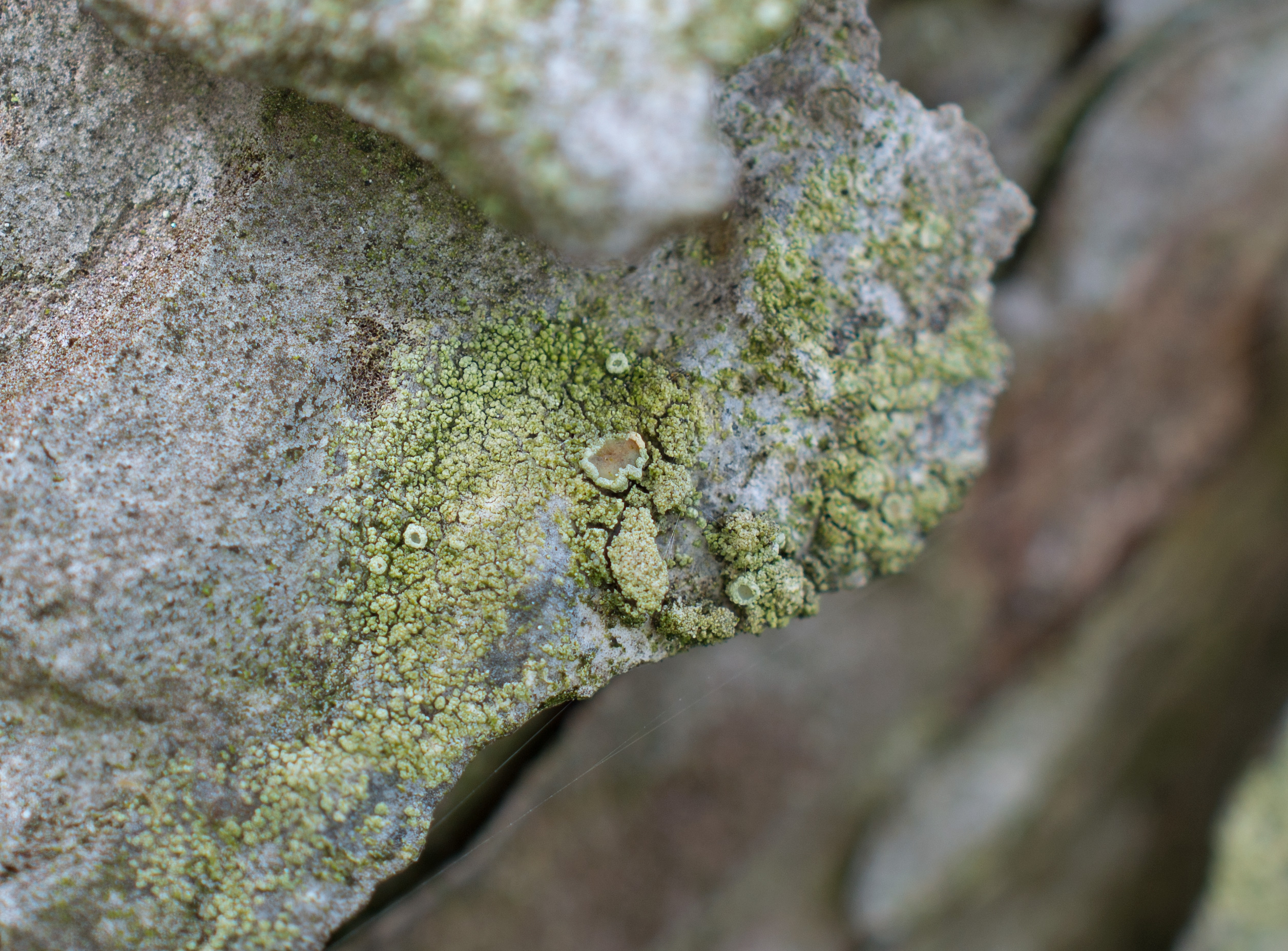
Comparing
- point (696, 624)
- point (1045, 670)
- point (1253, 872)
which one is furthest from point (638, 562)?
point (1253, 872)

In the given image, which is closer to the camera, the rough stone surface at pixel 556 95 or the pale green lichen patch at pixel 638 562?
the rough stone surface at pixel 556 95

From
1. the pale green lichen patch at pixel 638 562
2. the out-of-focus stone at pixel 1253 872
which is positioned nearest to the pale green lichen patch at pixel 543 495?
the pale green lichen patch at pixel 638 562

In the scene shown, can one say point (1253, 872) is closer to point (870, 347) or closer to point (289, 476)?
point (870, 347)

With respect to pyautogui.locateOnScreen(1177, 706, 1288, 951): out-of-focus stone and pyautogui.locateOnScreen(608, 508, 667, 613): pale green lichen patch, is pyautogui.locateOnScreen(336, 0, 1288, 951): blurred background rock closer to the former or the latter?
pyautogui.locateOnScreen(1177, 706, 1288, 951): out-of-focus stone

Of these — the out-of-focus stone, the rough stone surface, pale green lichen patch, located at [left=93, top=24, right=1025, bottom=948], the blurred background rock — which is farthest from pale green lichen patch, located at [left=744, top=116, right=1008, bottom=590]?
the out-of-focus stone

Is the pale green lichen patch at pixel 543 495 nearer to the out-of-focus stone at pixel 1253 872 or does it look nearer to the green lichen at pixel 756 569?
the green lichen at pixel 756 569

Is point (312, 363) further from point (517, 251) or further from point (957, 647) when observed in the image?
point (957, 647)
